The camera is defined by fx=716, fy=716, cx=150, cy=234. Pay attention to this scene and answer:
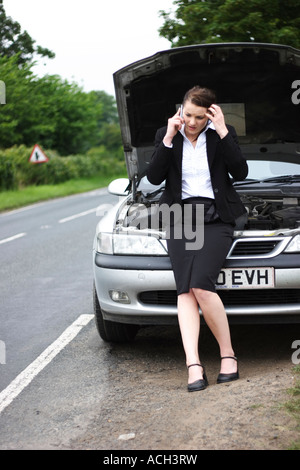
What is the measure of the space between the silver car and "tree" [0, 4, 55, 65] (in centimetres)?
4738

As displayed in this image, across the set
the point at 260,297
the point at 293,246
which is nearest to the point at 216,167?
the point at 293,246

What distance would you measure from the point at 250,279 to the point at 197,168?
0.82 meters

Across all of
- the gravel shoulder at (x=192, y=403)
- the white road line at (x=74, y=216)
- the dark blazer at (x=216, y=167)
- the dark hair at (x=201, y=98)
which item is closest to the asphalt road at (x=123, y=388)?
the gravel shoulder at (x=192, y=403)

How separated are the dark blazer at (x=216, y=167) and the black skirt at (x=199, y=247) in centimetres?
8

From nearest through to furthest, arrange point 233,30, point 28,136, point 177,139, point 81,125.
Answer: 1. point 177,139
2. point 233,30
3. point 28,136
4. point 81,125

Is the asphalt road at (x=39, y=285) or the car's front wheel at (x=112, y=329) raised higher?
the car's front wheel at (x=112, y=329)

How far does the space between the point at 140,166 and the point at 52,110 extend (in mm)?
46640

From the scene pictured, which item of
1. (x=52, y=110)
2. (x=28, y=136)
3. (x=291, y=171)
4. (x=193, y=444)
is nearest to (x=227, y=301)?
(x=193, y=444)

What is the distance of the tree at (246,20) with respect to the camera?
9.78 m

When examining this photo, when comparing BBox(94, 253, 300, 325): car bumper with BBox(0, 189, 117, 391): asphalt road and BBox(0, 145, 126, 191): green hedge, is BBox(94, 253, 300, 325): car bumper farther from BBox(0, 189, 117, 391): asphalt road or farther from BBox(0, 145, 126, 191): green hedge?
BBox(0, 145, 126, 191): green hedge

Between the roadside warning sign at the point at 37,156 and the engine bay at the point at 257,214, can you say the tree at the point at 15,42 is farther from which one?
the engine bay at the point at 257,214

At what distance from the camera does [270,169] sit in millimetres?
6453

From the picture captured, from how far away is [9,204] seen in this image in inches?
907
